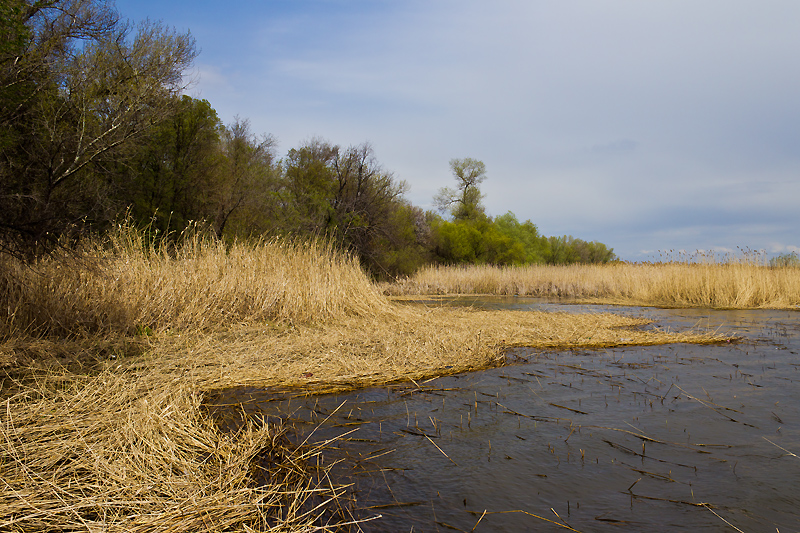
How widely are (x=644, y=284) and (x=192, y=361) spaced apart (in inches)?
556

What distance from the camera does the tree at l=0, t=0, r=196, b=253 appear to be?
8.34 meters

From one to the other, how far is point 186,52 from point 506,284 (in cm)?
1452

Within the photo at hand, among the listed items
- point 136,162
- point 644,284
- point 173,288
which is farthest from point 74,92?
point 644,284

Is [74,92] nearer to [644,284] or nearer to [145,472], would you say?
[145,472]

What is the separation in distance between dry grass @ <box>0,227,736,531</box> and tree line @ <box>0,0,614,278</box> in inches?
36.2

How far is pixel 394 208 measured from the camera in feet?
87.8

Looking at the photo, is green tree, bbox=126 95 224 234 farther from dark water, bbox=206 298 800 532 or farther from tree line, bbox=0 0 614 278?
dark water, bbox=206 298 800 532

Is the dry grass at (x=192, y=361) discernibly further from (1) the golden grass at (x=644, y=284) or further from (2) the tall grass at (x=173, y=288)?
(1) the golden grass at (x=644, y=284)

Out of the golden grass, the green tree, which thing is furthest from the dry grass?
the green tree

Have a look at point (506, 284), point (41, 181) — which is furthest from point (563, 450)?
point (506, 284)

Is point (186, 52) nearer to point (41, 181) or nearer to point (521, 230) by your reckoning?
point (41, 181)

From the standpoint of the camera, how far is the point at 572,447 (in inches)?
108

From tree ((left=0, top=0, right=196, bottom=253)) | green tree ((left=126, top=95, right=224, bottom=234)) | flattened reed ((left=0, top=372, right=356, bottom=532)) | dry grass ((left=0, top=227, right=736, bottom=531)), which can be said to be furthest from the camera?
green tree ((left=126, top=95, right=224, bottom=234))

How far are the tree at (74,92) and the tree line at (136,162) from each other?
41 mm
